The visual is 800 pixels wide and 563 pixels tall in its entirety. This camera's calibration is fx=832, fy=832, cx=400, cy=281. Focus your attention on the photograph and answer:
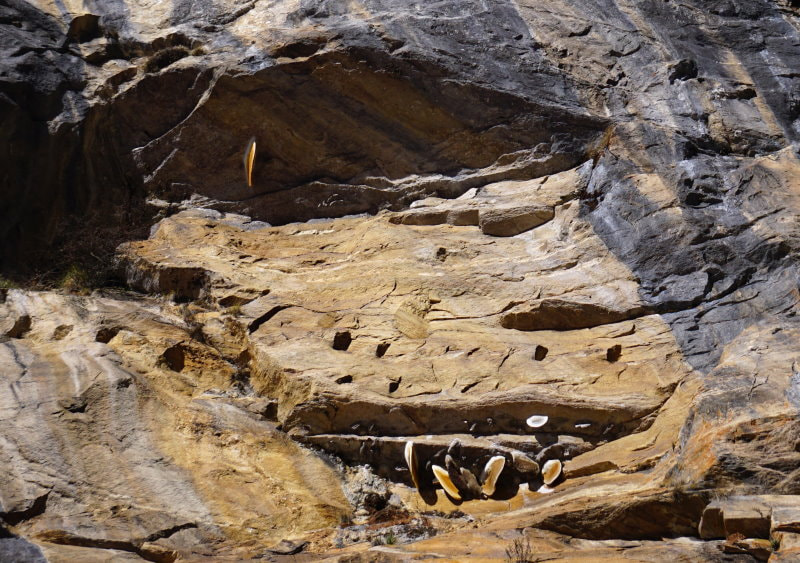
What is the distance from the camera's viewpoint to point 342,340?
8.84 metres

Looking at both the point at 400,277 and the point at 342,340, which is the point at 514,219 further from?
the point at 342,340

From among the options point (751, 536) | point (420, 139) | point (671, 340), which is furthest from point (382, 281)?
point (751, 536)

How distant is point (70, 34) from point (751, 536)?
422 inches

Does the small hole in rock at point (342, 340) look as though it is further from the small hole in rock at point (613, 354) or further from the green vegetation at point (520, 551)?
the green vegetation at point (520, 551)

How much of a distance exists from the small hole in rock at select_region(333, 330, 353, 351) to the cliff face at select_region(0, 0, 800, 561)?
0.05m

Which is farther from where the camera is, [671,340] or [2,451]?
[671,340]

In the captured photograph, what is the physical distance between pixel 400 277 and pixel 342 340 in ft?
3.47

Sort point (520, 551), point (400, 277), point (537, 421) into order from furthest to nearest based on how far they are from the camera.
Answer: point (400, 277) → point (537, 421) → point (520, 551)

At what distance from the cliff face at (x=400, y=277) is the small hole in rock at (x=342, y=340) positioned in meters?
0.05

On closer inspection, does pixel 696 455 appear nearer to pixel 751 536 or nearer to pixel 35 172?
pixel 751 536

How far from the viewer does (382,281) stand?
30.8 ft

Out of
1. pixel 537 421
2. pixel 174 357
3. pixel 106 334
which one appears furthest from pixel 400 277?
pixel 106 334

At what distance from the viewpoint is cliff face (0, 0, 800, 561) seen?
676 cm

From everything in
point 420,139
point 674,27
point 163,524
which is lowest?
point 163,524
